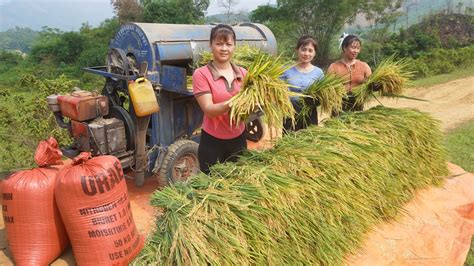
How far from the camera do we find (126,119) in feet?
12.2

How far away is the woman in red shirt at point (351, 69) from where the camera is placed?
353 cm

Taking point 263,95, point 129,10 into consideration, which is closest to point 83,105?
point 263,95

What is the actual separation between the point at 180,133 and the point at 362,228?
8.16ft

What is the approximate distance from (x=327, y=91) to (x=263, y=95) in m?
1.07

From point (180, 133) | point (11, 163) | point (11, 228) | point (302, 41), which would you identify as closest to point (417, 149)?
point (302, 41)

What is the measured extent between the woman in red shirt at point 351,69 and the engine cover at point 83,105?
224 centimetres

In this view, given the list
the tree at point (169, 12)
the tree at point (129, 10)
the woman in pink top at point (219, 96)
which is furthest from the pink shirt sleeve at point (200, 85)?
the tree at point (129, 10)

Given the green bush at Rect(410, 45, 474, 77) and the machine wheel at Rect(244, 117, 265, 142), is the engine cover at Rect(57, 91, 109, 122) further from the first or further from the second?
the green bush at Rect(410, 45, 474, 77)

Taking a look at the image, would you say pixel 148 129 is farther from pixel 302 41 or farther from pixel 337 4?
pixel 337 4

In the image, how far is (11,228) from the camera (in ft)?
8.46

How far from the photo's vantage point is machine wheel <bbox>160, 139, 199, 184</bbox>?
3885 millimetres

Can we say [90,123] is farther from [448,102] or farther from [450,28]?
[450,28]

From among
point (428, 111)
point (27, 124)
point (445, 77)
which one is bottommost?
point (428, 111)

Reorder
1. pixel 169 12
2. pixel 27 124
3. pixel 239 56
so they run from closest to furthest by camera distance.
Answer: pixel 239 56
pixel 27 124
pixel 169 12
